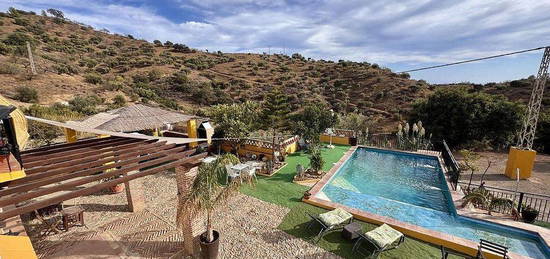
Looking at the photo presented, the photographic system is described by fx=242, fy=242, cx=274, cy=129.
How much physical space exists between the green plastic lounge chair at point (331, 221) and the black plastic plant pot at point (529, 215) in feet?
19.2

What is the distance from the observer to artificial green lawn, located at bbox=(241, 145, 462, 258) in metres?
6.58

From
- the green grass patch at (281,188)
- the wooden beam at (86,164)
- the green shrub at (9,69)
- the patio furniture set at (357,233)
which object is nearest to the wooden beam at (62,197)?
the wooden beam at (86,164)

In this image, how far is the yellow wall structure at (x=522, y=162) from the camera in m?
12.1

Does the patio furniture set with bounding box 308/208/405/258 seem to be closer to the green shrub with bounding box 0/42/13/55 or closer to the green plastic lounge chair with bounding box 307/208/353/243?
the green plastic lounge chair with bounding box 307/208/353/243

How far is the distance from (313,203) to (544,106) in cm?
3469

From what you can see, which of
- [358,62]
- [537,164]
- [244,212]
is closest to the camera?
[244,212]

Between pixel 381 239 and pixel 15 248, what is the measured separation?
7.61 metres

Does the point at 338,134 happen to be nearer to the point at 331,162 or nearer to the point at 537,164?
the point at 331,162

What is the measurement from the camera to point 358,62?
53344 millimetres

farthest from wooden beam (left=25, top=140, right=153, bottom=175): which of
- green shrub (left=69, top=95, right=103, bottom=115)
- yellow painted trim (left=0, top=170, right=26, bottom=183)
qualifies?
green shrub (left=69, top=95, right=103, bottom=115)

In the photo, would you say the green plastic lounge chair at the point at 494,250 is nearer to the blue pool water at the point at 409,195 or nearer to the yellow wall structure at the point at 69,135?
the blue pool water at the point at 409,195

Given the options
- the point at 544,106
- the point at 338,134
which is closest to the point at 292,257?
the point at 338,134

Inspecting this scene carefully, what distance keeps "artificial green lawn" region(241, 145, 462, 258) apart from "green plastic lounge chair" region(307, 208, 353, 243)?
0.48ft

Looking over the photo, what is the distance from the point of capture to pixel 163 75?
38.5 meters
